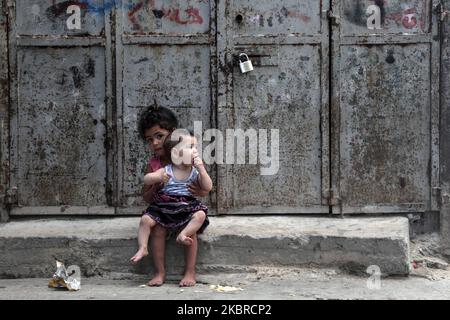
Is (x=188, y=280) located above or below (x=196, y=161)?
below

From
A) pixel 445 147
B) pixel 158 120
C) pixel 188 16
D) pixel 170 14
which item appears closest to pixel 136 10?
pixel 170 14

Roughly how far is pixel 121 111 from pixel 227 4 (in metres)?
1.13

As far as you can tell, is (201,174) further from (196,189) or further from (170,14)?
(170,14)

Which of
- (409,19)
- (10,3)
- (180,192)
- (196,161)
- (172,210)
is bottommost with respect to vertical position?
(172,210)

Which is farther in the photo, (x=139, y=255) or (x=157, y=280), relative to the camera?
(x=157, y=280)

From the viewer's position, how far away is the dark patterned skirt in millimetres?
5551

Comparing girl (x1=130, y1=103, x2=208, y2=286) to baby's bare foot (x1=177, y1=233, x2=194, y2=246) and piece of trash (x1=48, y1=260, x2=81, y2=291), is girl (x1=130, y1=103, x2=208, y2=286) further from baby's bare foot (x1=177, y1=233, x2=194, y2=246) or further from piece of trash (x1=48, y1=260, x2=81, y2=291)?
piece of trash (x1=48, y1=260, x2=81, y2=291)

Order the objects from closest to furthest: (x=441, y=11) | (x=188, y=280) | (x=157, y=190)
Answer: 1. (x=188, y=280)
2. (x=157, y=190)
3. (x=441, y=11)

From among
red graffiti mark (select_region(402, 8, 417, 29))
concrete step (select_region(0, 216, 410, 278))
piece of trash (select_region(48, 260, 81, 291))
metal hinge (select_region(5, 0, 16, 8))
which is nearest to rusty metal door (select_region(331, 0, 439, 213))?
red graffiti mark (select_region(402, 8, 417, 29))

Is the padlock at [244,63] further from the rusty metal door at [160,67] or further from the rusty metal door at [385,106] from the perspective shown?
the rusty metal door at [385,106]

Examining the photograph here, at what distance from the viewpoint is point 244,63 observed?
20.3 feet

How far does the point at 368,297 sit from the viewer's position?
17.2 ft

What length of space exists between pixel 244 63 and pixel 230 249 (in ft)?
4.61

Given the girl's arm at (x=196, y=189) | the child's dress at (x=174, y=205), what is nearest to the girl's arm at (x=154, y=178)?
the child's dress at (x=174, y=205)
